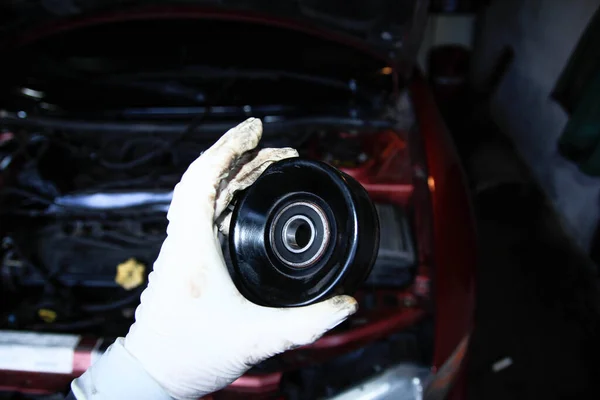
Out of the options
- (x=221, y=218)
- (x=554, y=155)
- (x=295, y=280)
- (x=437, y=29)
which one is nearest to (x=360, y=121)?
(x=221, y=218)

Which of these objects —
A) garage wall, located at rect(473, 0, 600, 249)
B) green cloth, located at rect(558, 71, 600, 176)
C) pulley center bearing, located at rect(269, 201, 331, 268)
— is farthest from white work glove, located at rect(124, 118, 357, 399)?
garage wall, located at rect(473, 0, 600, 249)

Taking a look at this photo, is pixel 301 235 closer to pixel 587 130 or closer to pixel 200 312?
pixel 200 312

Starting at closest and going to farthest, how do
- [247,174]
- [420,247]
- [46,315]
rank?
[247,174], [420,247], [46,315]

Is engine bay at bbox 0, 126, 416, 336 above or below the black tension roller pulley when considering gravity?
below

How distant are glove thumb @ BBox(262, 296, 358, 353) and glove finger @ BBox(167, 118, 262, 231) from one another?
23 centimetres

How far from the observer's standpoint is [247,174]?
0.93m

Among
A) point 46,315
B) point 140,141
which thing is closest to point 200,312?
point 46,315

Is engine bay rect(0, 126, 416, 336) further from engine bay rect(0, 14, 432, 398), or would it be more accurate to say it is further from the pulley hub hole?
the pulley hub hole

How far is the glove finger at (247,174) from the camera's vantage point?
903 mm

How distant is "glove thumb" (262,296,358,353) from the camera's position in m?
0.75

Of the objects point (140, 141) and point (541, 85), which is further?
point (541, 85)

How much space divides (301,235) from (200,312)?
9.5 inches

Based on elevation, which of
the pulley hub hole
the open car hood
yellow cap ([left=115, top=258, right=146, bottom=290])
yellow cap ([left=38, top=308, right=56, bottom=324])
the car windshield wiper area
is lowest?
yellow cap ([left=38, top=308, right=56, bottom=324])

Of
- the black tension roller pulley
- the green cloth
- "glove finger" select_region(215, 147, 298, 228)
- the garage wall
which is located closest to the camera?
the black tension roller pulley
